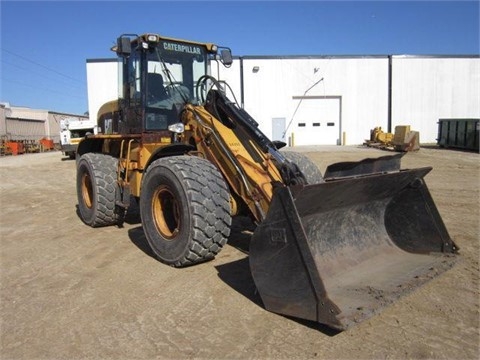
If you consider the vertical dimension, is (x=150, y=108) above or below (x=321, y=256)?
above

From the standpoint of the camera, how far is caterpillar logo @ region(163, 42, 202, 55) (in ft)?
20.9

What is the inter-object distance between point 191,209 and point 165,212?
92cm

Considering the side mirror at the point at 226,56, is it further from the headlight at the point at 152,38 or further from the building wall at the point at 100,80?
the building wall at the point at 100,80

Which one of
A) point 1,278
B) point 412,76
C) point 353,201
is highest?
point 412,76

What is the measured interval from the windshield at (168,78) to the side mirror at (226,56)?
737 millimetres

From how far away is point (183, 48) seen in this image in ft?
21.7

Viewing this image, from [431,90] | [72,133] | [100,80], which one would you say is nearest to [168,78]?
[72,133]

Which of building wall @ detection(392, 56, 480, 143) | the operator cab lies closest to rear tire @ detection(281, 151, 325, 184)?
the operator cab

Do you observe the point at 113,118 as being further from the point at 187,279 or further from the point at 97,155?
the point at 187,279

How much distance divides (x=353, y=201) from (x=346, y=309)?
4.90 ft

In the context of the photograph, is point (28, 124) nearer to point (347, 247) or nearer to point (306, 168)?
point (306, 168)

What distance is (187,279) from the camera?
4.63 metres

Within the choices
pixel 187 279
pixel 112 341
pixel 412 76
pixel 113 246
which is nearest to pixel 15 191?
pixel 113 246

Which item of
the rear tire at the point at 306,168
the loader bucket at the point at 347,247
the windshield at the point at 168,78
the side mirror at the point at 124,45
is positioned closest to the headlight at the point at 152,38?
the windshield at the point at 168,78
